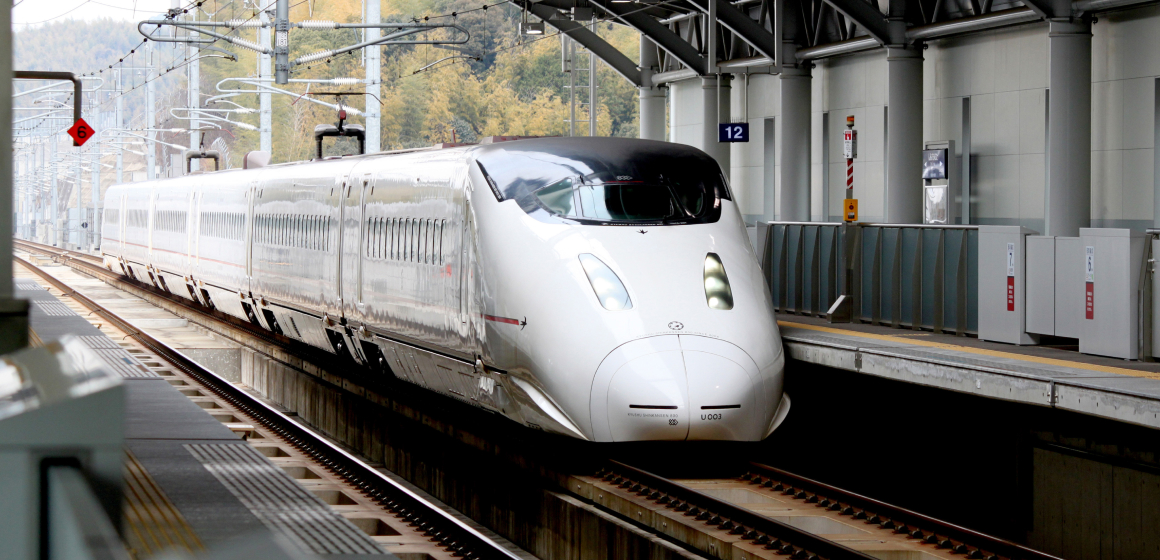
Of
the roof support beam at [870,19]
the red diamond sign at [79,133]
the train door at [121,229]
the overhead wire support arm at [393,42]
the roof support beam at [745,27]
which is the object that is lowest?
the train door at [121,229]

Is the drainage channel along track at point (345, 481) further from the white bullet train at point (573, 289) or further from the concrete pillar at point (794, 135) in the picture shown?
the concrete pillar at point (794, 135)

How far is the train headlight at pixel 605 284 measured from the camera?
989 cm

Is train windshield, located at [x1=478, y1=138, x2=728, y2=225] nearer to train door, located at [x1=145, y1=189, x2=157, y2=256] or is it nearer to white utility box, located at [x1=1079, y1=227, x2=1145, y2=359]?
white utility box, located at [x1=1079, y1=227, x2=1145, y2=359]

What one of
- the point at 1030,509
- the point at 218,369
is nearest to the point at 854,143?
the point at 1030,509

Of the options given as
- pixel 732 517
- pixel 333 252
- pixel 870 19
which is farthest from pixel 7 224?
pixel 870 19

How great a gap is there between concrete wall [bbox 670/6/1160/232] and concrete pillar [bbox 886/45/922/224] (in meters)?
0.81

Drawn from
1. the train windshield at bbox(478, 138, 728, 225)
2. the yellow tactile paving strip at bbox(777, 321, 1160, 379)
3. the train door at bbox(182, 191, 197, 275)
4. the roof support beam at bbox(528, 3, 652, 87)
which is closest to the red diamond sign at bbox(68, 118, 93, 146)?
the train door at bbox(182, 191, 197, 275)

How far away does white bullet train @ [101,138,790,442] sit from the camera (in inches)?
377

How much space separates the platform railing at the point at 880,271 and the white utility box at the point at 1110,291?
1696mm

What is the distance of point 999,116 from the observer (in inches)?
721

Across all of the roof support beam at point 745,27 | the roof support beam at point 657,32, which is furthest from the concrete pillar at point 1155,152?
the roof support beam at point 657,32

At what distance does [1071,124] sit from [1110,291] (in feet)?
15.1

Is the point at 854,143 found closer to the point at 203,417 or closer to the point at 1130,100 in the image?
the point at 1130,100

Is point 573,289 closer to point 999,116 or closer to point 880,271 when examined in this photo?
point 880,271
